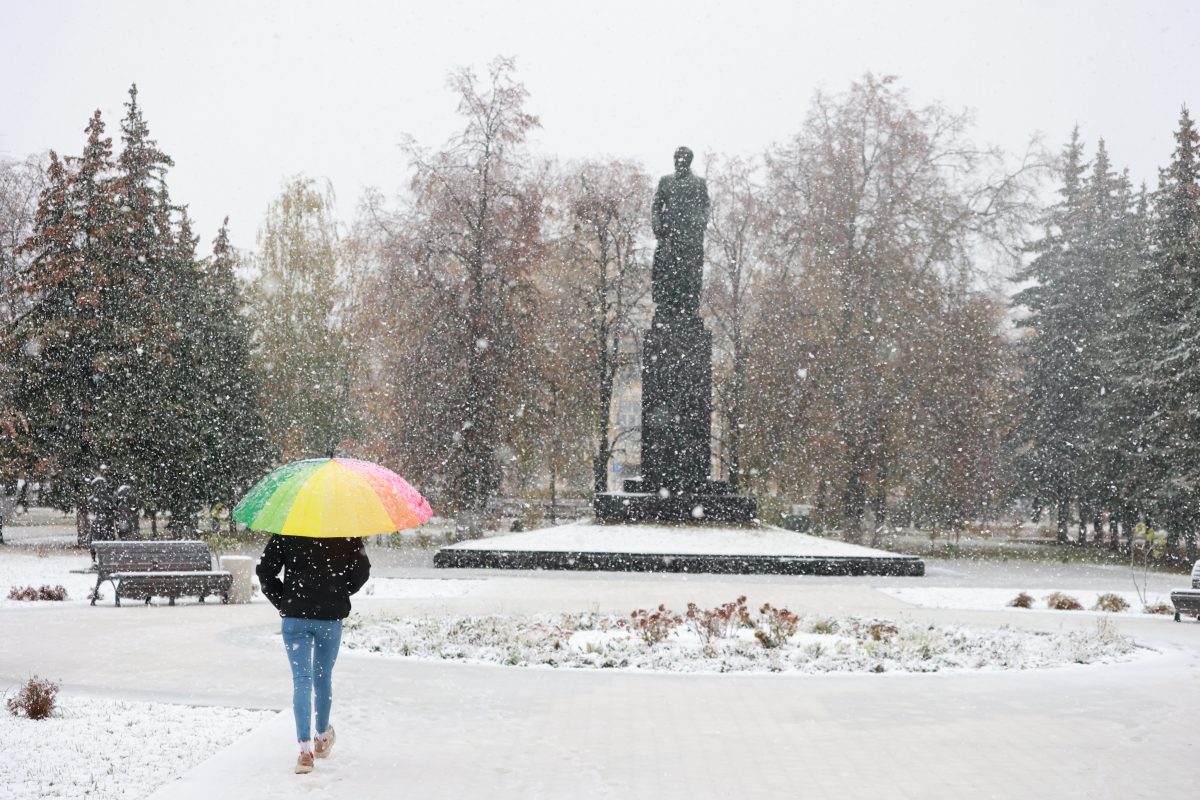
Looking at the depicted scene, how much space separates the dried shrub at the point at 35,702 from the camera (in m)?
7.92

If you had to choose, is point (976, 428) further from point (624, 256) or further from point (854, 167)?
point (624, 256)

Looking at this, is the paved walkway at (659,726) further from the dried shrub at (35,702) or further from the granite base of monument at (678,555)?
the granite base of monument at (678,555)

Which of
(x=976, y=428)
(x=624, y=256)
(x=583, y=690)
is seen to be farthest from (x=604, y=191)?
(x=583, y=690)

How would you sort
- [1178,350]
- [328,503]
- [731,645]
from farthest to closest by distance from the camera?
[1178,350] → [731,645] → [328,503]

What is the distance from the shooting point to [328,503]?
6.42 m

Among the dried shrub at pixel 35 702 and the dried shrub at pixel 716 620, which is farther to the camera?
the dried shrub at pixel 716 620

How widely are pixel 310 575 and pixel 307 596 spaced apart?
0.11 meters

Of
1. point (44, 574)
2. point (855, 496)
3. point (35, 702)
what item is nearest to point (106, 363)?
point (44, 574)

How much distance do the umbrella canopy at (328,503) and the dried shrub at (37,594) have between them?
451 inches

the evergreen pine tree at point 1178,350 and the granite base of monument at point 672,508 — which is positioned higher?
the evergreen pine tree at point 1178,350

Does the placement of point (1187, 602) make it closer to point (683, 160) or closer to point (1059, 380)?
point (683, 160)

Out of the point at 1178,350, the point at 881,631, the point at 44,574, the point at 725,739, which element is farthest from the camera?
the point at 1178,350

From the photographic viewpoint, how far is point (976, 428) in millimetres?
32906

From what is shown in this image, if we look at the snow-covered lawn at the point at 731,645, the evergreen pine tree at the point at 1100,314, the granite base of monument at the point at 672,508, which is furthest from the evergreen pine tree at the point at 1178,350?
the snow-covered lawn at the point at 731,645
